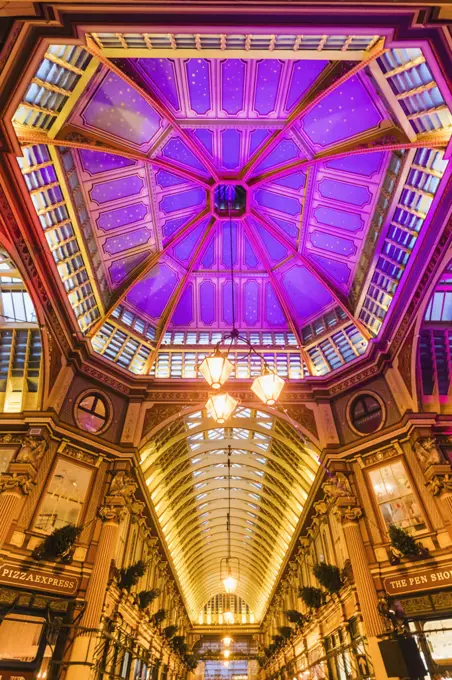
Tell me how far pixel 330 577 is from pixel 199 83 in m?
19.5

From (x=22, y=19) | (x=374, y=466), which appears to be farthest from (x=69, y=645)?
(x=22, y=19)

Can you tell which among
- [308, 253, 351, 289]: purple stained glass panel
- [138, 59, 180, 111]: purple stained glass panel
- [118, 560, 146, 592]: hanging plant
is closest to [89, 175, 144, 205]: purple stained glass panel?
[138, 59, 180, 111]: purple stained glass panel

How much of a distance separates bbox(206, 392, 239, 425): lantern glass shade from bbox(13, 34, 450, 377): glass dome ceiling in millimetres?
9462

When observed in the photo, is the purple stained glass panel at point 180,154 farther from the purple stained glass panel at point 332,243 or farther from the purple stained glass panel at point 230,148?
the purple stained glass panel at point 332,243

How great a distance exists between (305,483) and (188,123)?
1832cm

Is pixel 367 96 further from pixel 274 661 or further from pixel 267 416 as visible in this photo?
pixel 274 661

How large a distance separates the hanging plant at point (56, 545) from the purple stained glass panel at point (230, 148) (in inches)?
645

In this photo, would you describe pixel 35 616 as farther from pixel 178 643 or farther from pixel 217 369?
pixel 178 643

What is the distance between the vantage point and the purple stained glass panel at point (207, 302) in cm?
2289

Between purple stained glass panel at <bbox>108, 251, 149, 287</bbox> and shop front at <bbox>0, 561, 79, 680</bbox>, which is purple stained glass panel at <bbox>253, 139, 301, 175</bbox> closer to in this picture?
purple stained glass panel at <bbox>108, 251, 149, 287</bbox>

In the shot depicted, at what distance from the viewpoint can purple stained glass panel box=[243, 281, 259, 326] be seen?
2278cm

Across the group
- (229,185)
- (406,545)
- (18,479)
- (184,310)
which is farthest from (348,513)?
(229,185)

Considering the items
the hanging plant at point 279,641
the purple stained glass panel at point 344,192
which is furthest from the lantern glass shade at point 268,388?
the hanging plant at point 279,641

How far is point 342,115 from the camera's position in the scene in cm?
1566
